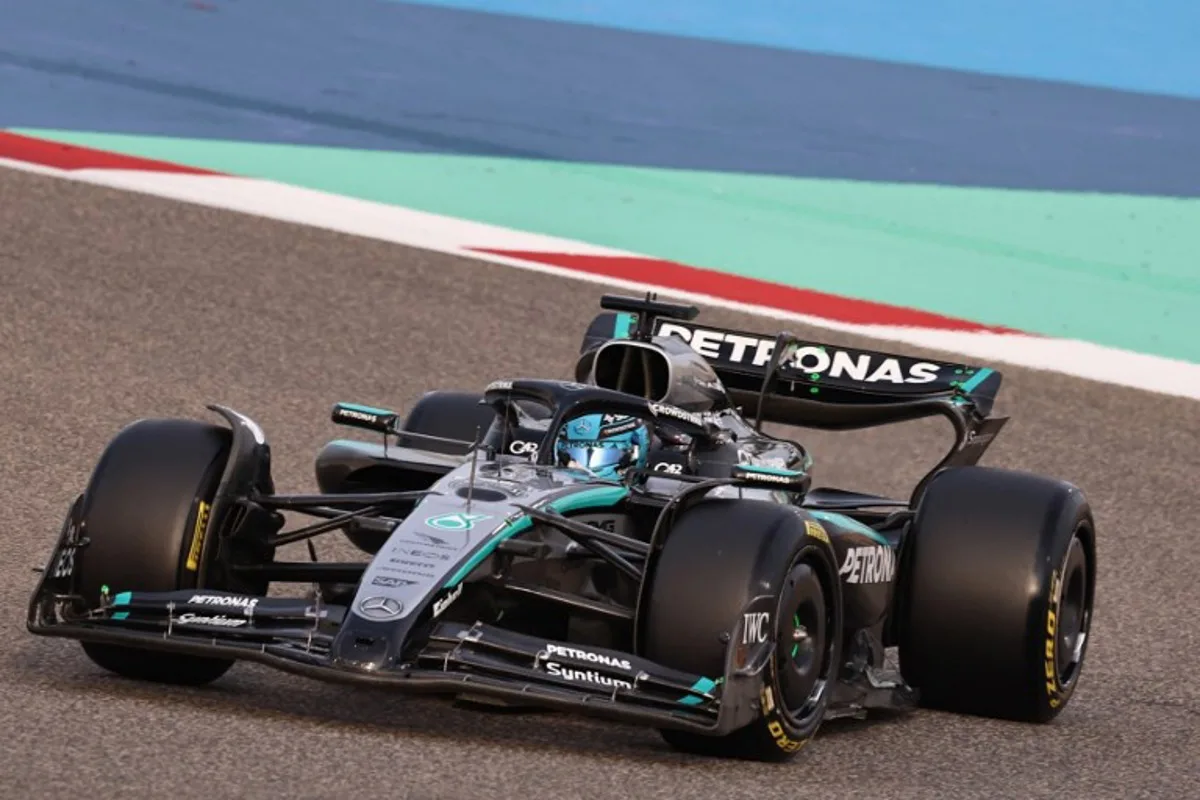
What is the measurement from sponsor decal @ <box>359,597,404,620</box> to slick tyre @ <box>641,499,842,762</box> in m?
0.68

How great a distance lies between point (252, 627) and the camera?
21.5 ft

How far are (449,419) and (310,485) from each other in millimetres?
1815

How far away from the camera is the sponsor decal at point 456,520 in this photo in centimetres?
672

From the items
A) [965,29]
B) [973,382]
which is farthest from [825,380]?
[965,29]

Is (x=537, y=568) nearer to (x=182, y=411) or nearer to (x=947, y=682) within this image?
(x=947, y=682)

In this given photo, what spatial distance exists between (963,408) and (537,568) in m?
2.28

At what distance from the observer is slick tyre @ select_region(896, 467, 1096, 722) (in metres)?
7.74

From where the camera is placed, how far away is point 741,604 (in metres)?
6.50

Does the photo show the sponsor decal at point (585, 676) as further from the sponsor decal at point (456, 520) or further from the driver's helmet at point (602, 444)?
the driver's helmet at point (602, 444)

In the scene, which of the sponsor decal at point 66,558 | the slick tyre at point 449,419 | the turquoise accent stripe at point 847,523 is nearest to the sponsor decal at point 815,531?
the turquoise accent stripe at point 847,523

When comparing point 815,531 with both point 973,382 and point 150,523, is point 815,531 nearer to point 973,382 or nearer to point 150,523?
point 150,523

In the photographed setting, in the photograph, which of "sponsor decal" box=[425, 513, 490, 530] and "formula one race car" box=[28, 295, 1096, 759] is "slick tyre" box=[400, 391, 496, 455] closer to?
"formula one race car" box=[28, 295, 1096, 759]

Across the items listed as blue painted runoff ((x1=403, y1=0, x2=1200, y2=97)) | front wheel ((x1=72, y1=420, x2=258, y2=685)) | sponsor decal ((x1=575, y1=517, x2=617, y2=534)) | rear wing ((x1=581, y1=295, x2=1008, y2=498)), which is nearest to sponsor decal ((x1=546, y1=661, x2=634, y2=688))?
sponsor decal ((x1=575, y1=517, x2=617, y2=534))

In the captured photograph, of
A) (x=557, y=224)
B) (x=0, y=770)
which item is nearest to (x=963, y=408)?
(x=0, y=770)
